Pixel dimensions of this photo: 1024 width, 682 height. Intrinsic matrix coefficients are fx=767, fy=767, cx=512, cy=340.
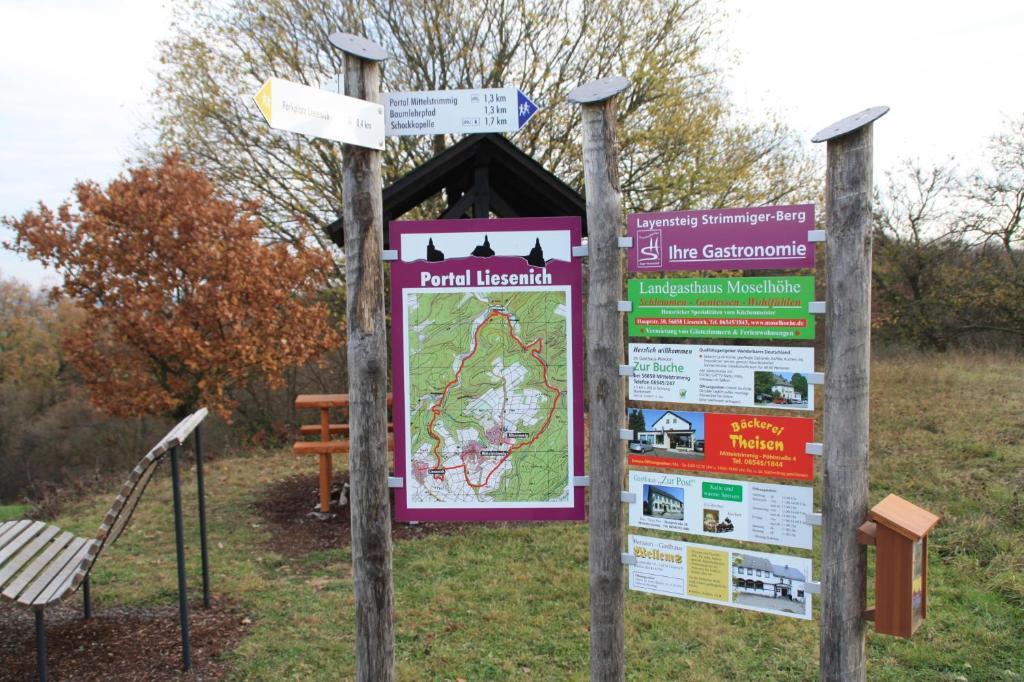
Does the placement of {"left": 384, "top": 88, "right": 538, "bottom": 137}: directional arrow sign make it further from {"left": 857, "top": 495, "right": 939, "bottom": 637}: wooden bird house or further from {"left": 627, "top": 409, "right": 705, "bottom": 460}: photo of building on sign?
{"left": 857, "top": 495, "right": 939, "bottom": 637}: wooden bird house

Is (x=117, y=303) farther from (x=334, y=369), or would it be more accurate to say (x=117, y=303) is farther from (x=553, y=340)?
(x=553, y=340)

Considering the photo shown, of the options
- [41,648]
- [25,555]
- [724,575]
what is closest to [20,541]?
[25,555]

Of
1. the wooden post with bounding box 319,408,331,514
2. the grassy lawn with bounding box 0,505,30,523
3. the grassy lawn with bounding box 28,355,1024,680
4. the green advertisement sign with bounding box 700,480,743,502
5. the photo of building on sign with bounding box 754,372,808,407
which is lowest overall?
the grassy lawn with bounding box 0,505,30,523

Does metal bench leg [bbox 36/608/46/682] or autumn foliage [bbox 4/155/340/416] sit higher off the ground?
autumn foliage [bbox 4/155/340/416]

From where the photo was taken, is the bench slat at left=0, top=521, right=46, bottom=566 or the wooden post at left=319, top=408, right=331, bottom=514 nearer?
the bench slat at left=0, top=521, right=46, bottom=566

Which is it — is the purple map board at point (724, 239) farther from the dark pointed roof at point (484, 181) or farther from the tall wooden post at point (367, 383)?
the dark pointed roof at point (484, 181)

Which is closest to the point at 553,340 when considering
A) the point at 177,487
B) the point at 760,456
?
the point at 760,456

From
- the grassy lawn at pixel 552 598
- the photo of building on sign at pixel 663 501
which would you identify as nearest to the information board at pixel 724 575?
the photo of building on sign at pixel 663 501

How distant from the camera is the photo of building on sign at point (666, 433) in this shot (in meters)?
3.49

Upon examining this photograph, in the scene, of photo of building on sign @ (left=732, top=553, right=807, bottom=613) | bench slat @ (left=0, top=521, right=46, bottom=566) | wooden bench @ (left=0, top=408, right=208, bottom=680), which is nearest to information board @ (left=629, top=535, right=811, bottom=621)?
photo of building on sign @ (left=732, top=553, right=807, bottom=613)

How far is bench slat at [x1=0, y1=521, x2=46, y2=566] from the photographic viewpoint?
439cm

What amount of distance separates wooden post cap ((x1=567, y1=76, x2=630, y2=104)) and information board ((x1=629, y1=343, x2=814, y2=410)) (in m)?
1.12

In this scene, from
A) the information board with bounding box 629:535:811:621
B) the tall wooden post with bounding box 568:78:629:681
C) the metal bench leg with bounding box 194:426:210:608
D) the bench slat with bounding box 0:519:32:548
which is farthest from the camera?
the metal bench leg with bounding box 194:426:210:608

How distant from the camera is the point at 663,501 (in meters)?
3.56
